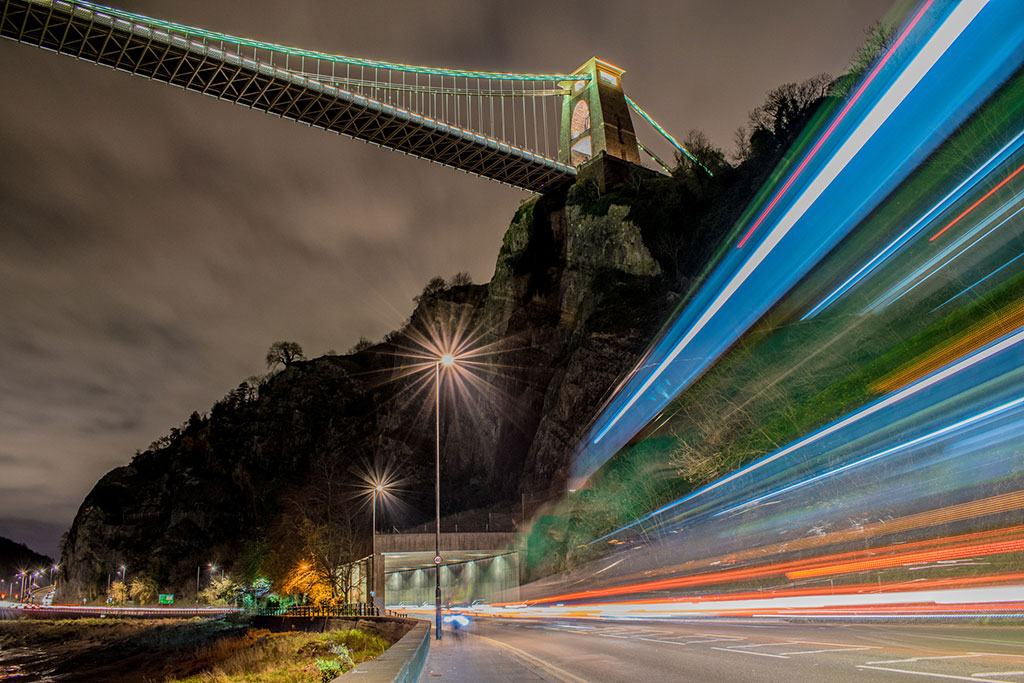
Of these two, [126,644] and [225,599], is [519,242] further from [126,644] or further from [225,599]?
[225,599]

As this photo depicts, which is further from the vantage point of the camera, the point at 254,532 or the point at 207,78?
the point at 254,532

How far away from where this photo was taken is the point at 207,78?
5947 centimetres

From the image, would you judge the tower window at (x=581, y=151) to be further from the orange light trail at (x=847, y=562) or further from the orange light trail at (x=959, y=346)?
the orange light trail at (x=959, y=346)

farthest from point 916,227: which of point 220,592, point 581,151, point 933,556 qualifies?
point 220,592

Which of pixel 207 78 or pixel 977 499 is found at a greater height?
pixel 207 78

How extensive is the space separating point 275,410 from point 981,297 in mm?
109577

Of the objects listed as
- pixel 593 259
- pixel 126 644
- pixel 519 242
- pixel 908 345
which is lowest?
pixel 126 644

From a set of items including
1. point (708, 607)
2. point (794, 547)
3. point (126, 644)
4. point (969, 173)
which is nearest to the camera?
point (708, 607)

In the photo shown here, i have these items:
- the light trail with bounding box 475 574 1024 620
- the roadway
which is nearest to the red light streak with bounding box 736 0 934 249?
the light trail with bounding box 475 574 1024 620

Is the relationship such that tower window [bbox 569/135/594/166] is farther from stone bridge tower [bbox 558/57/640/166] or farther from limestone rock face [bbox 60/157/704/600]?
limestone rock face [bbox 60/157/704/600]

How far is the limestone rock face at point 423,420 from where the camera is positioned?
61.0m

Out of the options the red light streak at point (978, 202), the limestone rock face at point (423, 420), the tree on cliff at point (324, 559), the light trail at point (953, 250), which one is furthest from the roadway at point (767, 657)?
the tree on cliff at point (324, 559)

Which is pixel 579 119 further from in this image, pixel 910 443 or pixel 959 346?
pixel 910 443

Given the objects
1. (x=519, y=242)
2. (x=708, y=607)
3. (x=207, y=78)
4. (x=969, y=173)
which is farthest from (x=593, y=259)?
(x=708, y=607)
